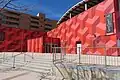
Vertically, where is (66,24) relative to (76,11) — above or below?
below

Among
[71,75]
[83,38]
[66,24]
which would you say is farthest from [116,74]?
[66,24]

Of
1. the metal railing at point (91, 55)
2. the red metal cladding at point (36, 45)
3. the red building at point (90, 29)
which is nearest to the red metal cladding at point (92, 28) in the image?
the red building at point (90, 29)

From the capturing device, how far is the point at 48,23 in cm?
8188

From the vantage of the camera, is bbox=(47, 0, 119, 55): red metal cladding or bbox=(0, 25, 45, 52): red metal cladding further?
bbox=(0, 25, 45, 52): red metal cladding

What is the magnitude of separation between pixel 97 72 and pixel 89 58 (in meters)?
3.39

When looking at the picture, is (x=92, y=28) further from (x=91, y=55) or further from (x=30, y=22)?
(x=30, y=22)

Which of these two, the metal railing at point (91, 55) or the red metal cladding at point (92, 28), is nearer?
the metal railing at point (91, 55)

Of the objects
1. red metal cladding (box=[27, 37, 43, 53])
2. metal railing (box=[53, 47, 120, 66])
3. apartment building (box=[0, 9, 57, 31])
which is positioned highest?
apartment building (box=[0, 9, 57, 31])

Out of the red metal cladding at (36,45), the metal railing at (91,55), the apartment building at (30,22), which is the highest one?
the apartment building at (30,22)

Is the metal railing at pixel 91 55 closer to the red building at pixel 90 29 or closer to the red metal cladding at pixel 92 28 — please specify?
the red building at pixel 90 29

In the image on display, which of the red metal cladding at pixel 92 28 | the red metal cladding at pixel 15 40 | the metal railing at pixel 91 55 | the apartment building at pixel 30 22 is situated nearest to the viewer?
the metal railing at pixel 91 55

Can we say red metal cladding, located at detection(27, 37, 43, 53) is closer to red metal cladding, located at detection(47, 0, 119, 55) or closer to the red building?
the red building

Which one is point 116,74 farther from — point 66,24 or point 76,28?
point 66,24

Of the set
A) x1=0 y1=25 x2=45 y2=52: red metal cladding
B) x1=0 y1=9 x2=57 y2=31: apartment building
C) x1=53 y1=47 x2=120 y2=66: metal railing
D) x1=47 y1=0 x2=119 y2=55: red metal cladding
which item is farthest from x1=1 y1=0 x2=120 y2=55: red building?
x1=0 y1=9 x2=57 y2=31: apartment building
